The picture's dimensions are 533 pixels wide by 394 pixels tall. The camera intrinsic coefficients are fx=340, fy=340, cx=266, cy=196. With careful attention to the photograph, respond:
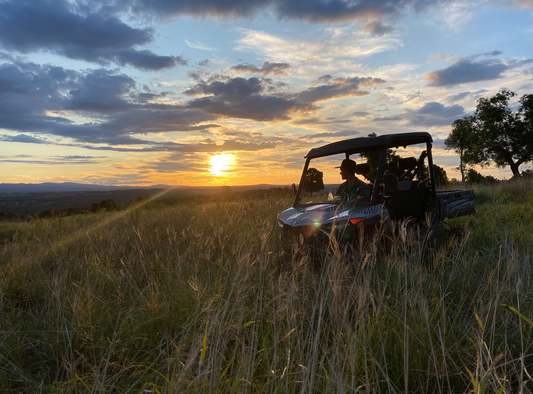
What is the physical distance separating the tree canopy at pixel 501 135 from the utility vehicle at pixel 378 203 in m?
36.9

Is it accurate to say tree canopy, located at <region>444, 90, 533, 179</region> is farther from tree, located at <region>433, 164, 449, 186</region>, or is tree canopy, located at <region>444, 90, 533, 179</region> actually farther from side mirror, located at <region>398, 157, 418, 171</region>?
side mirror, located at <region>398, 157, 418, 171</region>

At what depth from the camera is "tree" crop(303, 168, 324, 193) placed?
21.5 ft

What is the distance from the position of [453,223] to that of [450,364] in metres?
7.18

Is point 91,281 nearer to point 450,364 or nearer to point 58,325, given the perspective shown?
point 58,325

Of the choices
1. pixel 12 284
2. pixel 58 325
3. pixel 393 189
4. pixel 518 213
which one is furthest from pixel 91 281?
pixel 518 213

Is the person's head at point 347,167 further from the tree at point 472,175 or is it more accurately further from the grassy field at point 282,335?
the tree at point 472,175

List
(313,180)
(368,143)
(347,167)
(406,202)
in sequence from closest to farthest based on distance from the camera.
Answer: (368,143)
(406,202)
(347,167)
(313,180)

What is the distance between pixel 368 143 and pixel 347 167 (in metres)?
0.73

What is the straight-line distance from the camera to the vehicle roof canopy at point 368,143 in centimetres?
545

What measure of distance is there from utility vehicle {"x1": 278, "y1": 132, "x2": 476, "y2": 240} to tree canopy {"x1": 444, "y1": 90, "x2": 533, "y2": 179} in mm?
36851

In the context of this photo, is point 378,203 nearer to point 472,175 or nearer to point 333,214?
point 333,214

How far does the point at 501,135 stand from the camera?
37031mm

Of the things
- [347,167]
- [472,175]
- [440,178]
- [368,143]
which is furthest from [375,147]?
[472,175]

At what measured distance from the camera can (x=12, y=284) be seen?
4.94 m
